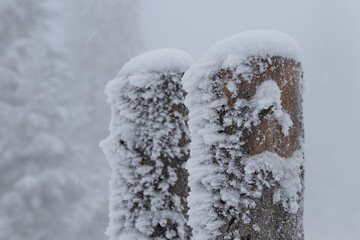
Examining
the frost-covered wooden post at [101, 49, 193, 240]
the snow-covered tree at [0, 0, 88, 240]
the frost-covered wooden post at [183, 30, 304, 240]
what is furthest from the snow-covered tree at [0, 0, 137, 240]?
the frost-covered wooden post at [183, 30, 304, 240]

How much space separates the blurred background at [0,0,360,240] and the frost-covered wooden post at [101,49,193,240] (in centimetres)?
83

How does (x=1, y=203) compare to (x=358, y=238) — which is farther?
(x=358, y=238)

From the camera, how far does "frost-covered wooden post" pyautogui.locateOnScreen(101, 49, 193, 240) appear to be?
245 centimetres

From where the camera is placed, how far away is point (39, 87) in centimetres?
1123

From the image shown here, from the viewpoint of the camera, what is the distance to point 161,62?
102 inches

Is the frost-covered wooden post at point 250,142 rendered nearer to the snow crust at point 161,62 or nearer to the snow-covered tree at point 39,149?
the snow crust at point 161,62

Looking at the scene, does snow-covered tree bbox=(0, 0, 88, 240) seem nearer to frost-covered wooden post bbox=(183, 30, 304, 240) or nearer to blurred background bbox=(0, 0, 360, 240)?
blurred background bbox=(0, 0, 360, 240)

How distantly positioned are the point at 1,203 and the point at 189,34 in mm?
25855

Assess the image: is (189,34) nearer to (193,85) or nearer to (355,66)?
(355,66)

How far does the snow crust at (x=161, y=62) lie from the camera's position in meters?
2.57

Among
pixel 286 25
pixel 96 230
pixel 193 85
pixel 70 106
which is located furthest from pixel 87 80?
pixel 286 25

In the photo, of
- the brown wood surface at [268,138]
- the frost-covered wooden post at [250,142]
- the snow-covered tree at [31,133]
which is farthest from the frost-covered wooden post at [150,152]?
the snow-covered tree at [31,133]

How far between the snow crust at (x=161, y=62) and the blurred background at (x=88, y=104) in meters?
0.65

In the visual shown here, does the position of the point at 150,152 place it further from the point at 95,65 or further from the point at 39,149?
the point at 95,65
